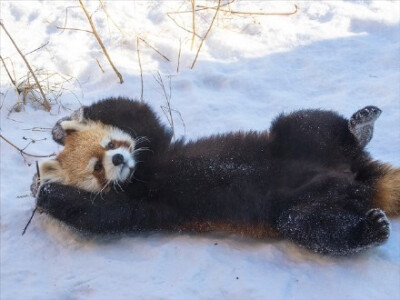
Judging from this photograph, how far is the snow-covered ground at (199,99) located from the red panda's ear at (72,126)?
60 cm

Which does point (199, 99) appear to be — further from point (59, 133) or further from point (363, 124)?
point (363, 124)

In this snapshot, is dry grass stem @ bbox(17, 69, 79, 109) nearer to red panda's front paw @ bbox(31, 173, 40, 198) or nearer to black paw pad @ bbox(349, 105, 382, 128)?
red panda's front paw @ bbox(31, 173, 40, 198)

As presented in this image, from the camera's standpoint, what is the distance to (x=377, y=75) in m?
5.35

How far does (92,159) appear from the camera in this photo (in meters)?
3.95

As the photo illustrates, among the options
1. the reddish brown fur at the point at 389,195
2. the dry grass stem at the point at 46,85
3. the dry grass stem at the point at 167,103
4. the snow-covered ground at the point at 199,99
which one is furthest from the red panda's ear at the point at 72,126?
the reddish brown fur at the point at 389,195

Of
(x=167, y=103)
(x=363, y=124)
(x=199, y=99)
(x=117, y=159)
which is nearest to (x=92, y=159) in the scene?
(x=117, y=159)

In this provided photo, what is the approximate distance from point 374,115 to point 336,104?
5.05 ft

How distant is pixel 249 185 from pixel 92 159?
49.6 inches

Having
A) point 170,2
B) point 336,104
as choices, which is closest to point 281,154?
point 336,104

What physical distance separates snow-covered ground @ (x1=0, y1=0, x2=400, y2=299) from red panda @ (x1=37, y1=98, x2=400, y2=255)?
0.47 feet

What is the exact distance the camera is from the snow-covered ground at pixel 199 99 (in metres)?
2.96

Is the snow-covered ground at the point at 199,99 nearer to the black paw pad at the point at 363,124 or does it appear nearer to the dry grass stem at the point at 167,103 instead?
the dry grass stem at the point at 167,103

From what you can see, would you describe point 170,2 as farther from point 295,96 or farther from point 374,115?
point 374,115

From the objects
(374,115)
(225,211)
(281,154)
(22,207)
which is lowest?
(22,207)
